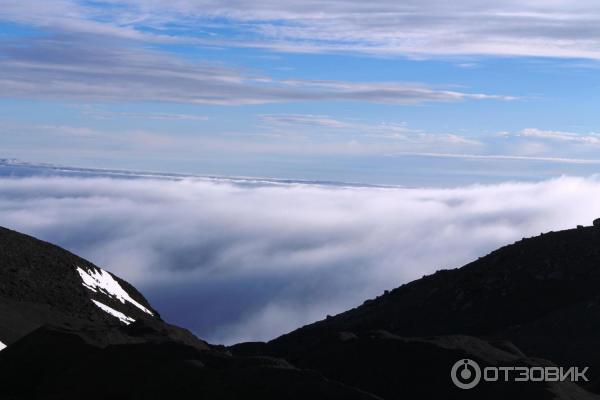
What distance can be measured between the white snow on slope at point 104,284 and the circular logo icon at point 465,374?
4109 centimetres

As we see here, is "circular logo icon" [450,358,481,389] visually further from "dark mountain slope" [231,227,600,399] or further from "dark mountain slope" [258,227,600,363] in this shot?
"dark mountain slope" [258,227,600,363]

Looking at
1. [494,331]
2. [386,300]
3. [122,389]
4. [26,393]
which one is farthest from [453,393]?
[386,300]

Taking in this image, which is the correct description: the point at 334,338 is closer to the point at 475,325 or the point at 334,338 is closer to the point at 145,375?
the point at 145,375

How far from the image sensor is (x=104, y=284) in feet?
253

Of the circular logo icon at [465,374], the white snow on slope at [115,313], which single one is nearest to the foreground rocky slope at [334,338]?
the white snow on slope at [115,313]

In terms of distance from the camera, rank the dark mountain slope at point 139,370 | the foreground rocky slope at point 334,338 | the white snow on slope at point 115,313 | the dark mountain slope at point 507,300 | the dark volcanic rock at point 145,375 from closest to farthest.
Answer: the dark volcanic rock at point 145,375, the dark mountain slope at point 139,370, the foreground rocky slope at point 334,338, the dark mountain slope at point 507,300, the white snow on slope at point 115,313

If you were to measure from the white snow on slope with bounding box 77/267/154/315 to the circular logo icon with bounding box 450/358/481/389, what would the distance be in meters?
41.1

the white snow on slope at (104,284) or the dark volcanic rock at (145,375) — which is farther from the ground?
the white snow on slope at (104,284)

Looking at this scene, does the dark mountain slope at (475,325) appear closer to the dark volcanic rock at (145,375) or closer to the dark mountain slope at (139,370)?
the dark mountain slope at (139,370)

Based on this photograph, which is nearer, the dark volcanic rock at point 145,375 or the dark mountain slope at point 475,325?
the dark volcanic rock at point 145,375

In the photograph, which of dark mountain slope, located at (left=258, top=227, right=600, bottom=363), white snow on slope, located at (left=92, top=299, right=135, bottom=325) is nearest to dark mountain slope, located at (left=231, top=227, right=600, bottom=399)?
dark mountain slope, located at (left=258, top=227, right=600, bottom=363)

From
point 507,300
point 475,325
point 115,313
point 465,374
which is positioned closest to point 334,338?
point 465,374

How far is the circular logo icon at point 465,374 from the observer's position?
123 feet

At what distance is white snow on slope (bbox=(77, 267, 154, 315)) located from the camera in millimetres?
74250
